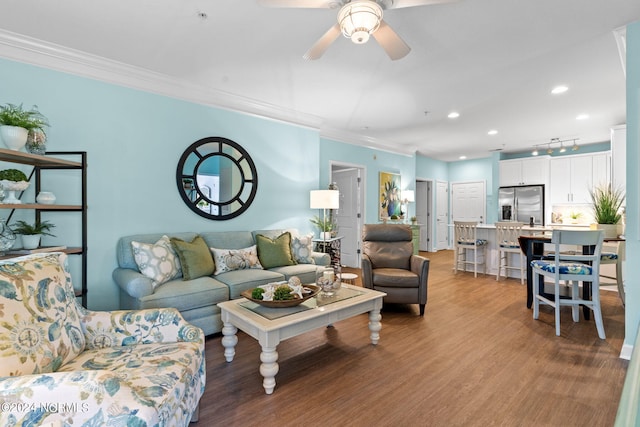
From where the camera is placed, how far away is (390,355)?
254 centimetres

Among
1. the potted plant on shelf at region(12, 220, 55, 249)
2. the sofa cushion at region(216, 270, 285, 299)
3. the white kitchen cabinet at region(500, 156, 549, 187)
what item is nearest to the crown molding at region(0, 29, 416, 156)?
the potted plant on shelf at region(12, 220, 55, 249)

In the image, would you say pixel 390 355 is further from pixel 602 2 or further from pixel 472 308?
pixel 602 2

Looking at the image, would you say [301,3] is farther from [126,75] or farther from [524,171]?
[524,171]

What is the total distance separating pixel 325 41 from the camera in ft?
6.83

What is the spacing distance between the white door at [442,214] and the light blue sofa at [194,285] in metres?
6.03

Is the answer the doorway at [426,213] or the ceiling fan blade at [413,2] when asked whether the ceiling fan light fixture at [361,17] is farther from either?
the doorway at [426,213]

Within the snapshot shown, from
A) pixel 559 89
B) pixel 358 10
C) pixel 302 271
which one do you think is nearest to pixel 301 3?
pixel 358 10

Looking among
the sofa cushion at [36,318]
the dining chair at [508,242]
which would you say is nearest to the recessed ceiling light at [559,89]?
the dining chair at [508,242]

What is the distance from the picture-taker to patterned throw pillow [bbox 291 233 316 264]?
4.09 metres

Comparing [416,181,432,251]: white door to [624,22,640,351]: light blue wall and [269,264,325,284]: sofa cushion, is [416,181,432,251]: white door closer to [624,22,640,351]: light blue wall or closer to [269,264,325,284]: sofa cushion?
[269,264,325,284]: sofa cushion

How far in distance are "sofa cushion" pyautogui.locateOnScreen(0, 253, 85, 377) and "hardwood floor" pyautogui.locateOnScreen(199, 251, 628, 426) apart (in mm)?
839

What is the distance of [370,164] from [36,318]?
5649mm

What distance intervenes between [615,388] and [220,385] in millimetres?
2598

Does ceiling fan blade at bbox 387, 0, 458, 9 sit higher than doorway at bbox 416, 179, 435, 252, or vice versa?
ceiling fan blade at bbox 387, 0, 458, 9
